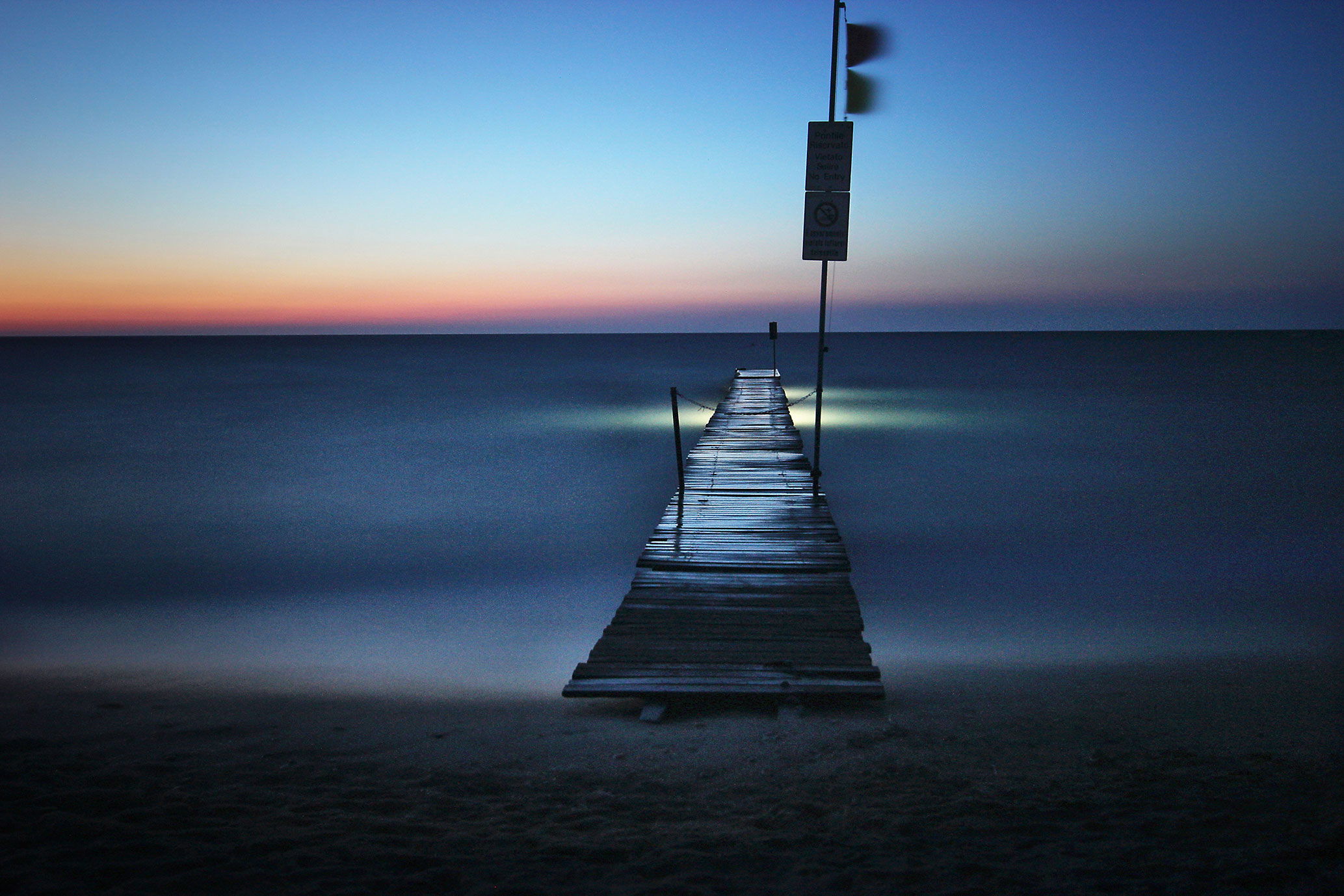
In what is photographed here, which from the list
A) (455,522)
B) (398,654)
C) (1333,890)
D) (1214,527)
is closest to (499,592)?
(398,654)

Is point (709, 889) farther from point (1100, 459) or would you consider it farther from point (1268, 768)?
point (1100, 459)

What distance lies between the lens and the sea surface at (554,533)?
795cm

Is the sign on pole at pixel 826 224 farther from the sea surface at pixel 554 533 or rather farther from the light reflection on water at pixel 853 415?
the light reflection on water at pixel 853 415

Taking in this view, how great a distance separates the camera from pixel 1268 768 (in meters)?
4.11

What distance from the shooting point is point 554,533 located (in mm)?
13367

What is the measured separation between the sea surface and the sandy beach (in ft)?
4.90

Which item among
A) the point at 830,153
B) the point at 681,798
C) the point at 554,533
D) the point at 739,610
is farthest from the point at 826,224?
the point at 681,798

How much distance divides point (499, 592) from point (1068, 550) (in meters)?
7.19

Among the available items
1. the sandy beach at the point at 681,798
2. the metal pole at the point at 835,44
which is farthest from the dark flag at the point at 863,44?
the sandy beach at the point at 681,798

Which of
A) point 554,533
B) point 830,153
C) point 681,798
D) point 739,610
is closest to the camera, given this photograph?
point 681,798

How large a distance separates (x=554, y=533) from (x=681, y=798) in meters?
9.60

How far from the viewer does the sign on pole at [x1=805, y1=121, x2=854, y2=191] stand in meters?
9.25

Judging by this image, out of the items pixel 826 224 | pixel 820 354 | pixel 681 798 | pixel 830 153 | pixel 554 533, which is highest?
pixel 830 153

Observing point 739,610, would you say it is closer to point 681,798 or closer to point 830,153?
point 681,798
